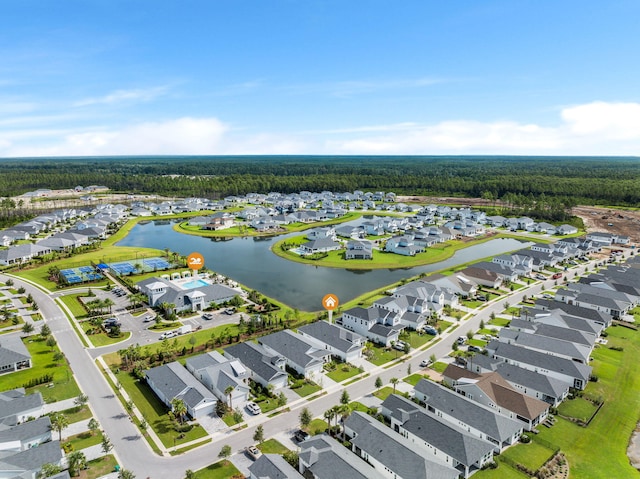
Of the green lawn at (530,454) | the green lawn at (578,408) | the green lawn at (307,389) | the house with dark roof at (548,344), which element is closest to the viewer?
the green lawn at (530,454)

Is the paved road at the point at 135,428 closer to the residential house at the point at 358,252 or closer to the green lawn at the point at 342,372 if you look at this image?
the green lawn at the point at 342,372

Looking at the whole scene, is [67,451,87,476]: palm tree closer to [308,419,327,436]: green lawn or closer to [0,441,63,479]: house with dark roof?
[0,441,63,479]: house with dark roof

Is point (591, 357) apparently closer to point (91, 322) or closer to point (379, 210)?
point (91, 322)

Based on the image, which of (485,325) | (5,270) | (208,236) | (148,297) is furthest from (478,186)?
(5,270)

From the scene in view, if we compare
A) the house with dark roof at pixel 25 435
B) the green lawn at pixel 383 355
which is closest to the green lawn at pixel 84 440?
the house with dark roof at pixel 25 435

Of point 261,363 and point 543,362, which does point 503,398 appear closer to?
point 543,362

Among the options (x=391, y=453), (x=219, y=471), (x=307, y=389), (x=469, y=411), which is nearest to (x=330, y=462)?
(x=391, y=453)
